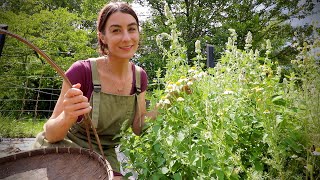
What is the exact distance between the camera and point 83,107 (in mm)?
1253

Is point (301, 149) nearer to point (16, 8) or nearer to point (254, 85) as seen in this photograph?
point (254, 85)

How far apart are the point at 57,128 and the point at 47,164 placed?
164 mm

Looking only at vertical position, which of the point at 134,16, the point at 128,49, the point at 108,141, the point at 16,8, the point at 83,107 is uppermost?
the point at 16,8

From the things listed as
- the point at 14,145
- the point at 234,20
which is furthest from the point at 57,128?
the point at 234,20

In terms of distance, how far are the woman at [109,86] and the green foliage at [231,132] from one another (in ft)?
1.18

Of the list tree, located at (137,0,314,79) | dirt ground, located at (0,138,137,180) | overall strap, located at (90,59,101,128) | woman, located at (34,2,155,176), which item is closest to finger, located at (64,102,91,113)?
woman, located at (34,2,155,176)

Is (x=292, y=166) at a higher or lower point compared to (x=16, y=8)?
lower

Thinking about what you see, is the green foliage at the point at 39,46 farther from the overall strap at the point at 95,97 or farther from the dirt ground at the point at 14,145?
the overall strap at the point at 95,97

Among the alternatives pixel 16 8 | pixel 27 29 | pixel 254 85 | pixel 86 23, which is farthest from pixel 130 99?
pixel 86 23

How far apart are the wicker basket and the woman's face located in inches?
22.1

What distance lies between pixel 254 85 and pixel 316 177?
1.37 ft

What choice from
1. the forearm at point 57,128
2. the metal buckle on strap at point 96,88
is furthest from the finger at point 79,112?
the metal buckle on strap at point 96,88

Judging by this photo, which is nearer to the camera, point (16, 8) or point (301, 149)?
point (301, 149)

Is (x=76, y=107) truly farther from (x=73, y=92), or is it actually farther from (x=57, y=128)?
(x=57, y=128)
